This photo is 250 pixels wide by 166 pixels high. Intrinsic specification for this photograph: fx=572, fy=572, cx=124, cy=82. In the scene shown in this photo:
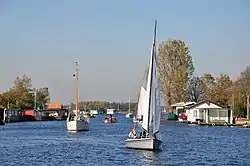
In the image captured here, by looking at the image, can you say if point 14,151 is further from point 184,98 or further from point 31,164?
point 184,98

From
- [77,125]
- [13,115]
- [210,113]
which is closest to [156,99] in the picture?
[77,125]

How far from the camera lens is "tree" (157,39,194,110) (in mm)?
136250

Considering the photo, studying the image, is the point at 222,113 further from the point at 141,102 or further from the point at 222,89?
the point at 141,102

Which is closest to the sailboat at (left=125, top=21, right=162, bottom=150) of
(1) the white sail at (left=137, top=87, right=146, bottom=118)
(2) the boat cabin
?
(1) the white sail at (left=137, top=87, right=146, bottom=118)

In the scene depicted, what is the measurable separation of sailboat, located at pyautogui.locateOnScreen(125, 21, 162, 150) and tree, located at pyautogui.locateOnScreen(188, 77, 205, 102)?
93518 millimetres

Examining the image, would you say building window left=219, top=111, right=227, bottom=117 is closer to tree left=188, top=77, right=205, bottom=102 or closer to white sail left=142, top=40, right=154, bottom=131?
tree left=188, top=77, right=205, bottom=102

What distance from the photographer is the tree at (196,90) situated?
144 meters

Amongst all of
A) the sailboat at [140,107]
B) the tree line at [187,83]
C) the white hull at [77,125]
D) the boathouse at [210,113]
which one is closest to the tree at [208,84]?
the tree line at [187,83]

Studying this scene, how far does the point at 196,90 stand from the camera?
484 feet

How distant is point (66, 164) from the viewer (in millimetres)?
40000

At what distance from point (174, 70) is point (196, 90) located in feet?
40.4

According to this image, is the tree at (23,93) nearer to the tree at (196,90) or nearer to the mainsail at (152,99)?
the tree at (196,90)

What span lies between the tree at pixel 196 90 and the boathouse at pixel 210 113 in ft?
80.6

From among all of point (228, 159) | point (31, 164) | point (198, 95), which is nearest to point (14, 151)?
point (31, 164)
